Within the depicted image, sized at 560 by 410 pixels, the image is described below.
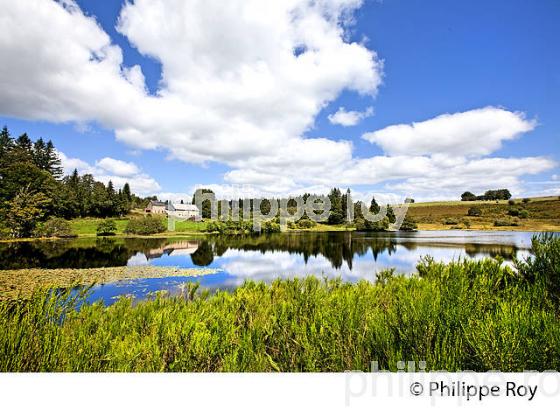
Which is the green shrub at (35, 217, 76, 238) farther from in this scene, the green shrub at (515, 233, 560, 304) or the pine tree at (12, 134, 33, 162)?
the green shrub at (515, 233, 560, 304)

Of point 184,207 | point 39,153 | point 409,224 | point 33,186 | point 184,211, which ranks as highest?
point 184,207

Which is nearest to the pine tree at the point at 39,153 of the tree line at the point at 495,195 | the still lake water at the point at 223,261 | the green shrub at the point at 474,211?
the still lake water at the point at 223,261

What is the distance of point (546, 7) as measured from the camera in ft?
12.8

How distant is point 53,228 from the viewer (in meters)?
13.2

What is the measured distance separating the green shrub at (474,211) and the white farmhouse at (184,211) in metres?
29.5

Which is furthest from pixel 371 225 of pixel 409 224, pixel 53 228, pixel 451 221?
pixel 53 228

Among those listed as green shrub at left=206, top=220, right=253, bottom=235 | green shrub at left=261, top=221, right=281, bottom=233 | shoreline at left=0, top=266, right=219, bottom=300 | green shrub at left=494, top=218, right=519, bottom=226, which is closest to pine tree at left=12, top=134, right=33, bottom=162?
shoreline at left=0, top=266, right=219, bottom=300

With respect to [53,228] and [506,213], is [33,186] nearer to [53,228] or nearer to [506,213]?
[53,228]

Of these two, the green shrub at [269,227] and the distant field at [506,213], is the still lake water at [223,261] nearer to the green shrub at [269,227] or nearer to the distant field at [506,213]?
the distant field at [506,213]

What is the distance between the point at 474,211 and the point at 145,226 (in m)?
25.1

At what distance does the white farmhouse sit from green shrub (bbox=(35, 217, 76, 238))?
64.4ft

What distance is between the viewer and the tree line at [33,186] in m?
7.12
